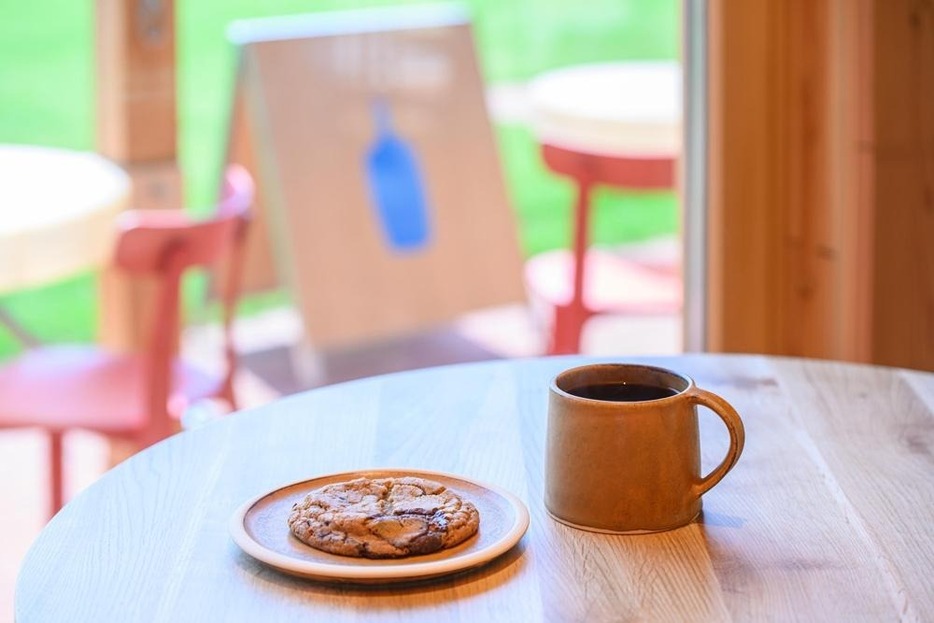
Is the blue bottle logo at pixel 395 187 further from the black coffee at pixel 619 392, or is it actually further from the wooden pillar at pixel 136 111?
the black coffee at pixel 619 392

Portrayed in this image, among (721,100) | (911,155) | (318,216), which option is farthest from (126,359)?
(911,155)

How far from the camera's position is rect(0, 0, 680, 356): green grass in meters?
2.68

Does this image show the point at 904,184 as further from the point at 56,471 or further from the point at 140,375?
the point at 56,471

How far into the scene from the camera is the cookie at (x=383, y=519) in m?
0.88

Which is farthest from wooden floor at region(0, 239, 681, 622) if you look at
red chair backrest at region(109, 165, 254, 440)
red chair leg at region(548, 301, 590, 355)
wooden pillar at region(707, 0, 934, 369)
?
red chair backrest at region(109, 165, 254, 440)

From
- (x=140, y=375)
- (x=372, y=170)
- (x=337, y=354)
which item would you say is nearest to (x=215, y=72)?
(x=372, y=170)

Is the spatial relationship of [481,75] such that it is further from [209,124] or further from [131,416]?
[131,416]

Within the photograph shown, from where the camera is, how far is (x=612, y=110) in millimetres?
2867

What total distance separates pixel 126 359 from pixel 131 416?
0.25 m

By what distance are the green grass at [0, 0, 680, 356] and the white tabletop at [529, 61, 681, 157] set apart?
0.17 m

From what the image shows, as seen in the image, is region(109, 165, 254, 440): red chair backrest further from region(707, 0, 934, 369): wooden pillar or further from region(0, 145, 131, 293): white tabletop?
region(707, 0, 934, 369): wooden pillar

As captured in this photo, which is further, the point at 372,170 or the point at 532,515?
the point at 372,170

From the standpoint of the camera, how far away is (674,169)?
280cm

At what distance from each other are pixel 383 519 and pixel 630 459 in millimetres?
175
